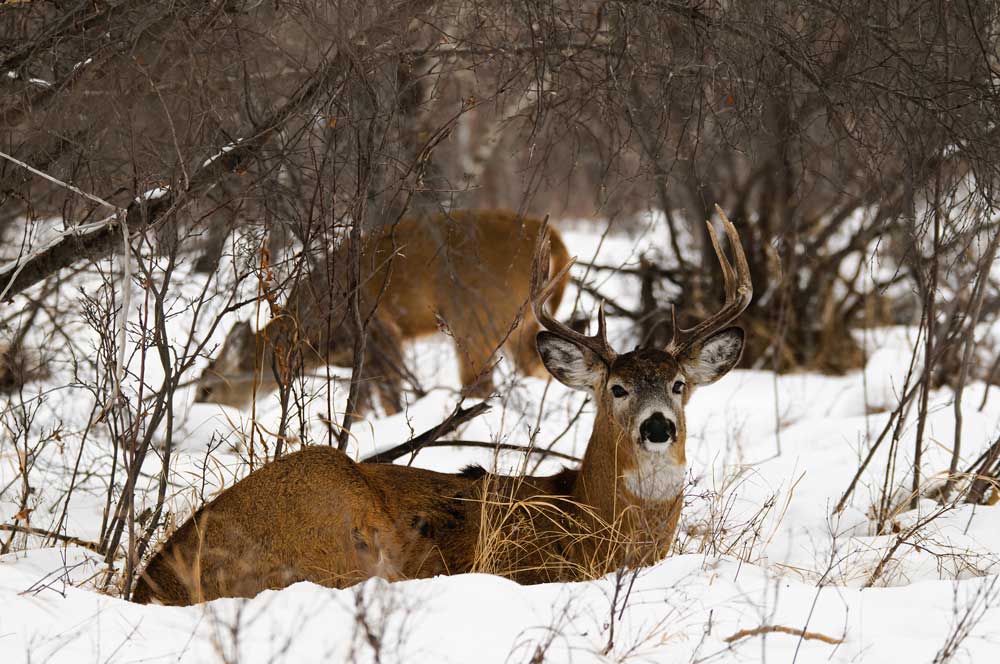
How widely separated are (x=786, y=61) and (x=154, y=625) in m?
3.35

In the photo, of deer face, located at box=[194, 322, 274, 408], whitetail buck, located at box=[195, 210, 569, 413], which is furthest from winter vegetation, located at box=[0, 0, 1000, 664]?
whitetail buck, located at box=[195, 210, 569, 413]

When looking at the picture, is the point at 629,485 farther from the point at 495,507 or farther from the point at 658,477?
the point at 495,507

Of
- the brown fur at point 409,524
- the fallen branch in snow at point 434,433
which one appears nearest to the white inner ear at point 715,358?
the brown fur at point 409,524

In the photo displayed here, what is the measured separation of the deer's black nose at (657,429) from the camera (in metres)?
4.71

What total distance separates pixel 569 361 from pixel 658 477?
0.72m

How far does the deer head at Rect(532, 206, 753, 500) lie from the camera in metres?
4.84

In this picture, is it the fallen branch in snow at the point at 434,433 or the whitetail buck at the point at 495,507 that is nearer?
the whitetail buck at the point at 495,507

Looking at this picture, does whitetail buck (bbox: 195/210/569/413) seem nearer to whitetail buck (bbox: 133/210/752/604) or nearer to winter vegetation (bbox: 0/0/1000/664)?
winter vegetation (bbox: 0/0/1000/664)

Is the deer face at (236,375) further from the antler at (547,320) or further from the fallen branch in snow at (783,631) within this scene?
the fallen branch in snow at (783,631)

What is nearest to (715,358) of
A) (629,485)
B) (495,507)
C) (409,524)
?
(629,485)

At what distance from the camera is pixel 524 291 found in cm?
955

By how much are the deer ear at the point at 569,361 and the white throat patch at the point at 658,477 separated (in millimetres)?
533

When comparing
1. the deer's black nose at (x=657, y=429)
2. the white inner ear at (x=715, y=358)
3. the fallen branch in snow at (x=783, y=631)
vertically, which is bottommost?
Result: the fallen branch in snow at (x=783, y=631)

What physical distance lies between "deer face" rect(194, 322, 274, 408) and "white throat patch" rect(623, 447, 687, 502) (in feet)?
13.9
